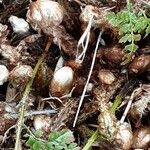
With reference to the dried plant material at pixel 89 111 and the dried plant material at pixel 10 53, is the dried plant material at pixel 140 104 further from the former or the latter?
the dried plant material at pixel 10 53

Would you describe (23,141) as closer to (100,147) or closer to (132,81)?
(100,147)

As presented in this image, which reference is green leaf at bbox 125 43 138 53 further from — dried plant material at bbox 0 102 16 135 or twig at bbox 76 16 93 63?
dried plant material at bbox 0 102 16 135

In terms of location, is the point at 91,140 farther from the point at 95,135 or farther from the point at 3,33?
the point at 3,33

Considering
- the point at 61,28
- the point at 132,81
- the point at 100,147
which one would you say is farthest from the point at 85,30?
the point at 100,147

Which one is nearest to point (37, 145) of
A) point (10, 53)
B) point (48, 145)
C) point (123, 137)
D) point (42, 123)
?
point (48, 145)

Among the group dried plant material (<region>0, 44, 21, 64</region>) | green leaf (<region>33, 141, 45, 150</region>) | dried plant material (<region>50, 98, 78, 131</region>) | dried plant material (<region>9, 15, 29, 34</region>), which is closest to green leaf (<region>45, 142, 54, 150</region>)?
green leaf (<region>33, 141, 45, 150</region>)
